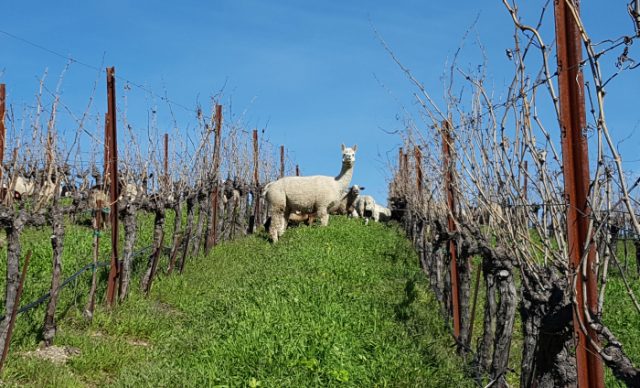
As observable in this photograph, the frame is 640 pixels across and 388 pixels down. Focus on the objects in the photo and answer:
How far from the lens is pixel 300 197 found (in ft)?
62.4

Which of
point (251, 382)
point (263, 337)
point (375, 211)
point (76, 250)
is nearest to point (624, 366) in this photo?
point (251, 382)

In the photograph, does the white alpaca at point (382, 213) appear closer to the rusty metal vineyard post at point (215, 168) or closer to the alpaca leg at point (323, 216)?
the alpaca leg at point (323, 216)

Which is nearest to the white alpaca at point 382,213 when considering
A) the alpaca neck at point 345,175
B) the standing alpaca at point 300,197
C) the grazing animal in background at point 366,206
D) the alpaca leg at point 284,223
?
the grazing animal in background at point 366,206

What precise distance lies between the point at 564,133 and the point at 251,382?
3.81 meters

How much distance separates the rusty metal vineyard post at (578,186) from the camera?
374 centimetres

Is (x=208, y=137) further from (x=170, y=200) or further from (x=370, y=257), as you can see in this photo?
(x=370, y=257)

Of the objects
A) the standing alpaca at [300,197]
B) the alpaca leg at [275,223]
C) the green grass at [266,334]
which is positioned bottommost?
the green grass at [266,334]

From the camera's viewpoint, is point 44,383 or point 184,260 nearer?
point 44,383

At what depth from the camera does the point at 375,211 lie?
1063 inches

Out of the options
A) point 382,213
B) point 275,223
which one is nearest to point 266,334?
point 275,223

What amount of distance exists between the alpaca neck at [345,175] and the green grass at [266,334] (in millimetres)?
6795

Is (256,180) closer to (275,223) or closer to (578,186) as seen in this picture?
(275,223)

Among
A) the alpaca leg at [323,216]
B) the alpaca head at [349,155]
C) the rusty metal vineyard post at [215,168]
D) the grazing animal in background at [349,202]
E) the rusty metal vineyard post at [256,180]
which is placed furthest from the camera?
the grazing animal in background at [349,202]

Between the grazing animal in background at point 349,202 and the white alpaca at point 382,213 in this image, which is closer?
the grazing animal in background at point 349,202
